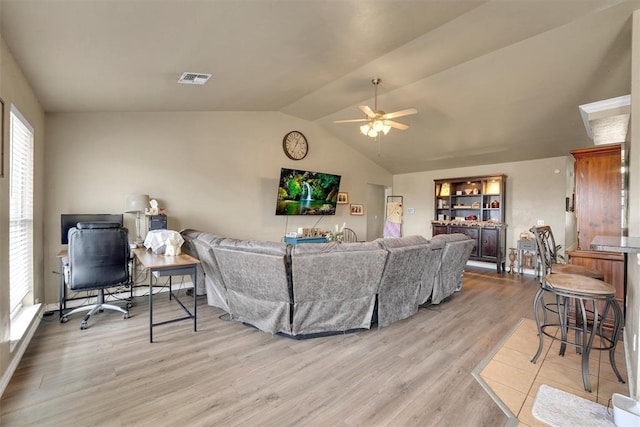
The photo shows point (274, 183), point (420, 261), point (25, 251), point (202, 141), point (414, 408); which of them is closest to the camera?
point (414, 408)

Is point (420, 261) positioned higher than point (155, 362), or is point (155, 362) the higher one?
point (420, 261)

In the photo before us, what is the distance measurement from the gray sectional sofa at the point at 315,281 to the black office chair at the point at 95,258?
36.3 inches

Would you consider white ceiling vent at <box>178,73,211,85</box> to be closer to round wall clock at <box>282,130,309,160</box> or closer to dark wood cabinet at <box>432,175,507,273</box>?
round wall clock at <box>282,130,309,160</box>

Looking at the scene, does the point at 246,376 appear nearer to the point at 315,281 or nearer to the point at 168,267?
the point at 315,281

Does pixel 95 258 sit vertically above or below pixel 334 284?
above

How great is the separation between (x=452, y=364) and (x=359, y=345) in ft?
2.72

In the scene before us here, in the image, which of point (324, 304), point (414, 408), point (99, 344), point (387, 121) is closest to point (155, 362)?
point (99, 344)

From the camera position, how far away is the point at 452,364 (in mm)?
2504

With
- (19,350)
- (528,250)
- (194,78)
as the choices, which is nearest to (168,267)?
(19,350)

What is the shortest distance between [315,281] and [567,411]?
6.69ft

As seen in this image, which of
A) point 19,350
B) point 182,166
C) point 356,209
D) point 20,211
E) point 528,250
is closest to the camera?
point 19,350

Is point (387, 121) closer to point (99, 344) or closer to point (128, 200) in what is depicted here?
point (128, 200)

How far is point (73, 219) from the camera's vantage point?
3.77 meters

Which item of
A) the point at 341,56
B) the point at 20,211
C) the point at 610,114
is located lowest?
the point at 20,211
